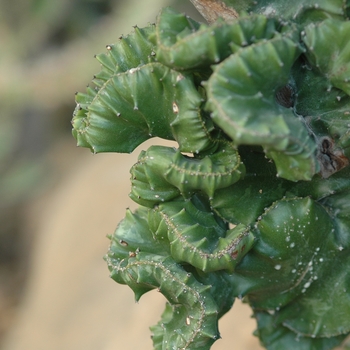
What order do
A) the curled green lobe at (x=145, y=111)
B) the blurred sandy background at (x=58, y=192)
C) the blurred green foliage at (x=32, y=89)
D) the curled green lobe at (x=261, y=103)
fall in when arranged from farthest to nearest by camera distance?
the blurred green foliage at (x=32, y=89), the blurred sandy background at (x=58, y=192), the curled green lobe at (x=145, y=111), the curled green lobe at (x=261, y=103)

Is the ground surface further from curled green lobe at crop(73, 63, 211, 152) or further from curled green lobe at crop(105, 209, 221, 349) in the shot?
curled green lobe at crop(73, 63, 211, 152)

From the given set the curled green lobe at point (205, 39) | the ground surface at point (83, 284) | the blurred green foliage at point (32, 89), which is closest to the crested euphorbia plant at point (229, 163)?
the curled green lobe at point (205, 39)

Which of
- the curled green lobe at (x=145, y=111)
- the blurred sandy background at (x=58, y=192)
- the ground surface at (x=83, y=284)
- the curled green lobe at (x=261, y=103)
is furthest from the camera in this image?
the blurred sandy background at (x=58, y=192)

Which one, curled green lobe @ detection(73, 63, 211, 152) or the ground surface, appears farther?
the ground surface

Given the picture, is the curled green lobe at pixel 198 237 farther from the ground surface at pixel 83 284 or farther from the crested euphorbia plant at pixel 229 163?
the ground surface at pixel 83 284

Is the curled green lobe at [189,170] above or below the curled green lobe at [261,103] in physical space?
below

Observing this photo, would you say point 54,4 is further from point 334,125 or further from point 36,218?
point 334,125

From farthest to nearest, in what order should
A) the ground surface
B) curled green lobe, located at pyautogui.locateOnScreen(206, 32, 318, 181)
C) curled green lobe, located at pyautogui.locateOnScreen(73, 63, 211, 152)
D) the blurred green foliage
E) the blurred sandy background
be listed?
the blurred green foliage → the blurred sandy background → the ground surface → curled green lobe, located at pyautogui.locateOnScreen(73, 63, 211, 152) → curled green lobe, located at pyautogui.locateOnScreen(206, 32, 318, 181)

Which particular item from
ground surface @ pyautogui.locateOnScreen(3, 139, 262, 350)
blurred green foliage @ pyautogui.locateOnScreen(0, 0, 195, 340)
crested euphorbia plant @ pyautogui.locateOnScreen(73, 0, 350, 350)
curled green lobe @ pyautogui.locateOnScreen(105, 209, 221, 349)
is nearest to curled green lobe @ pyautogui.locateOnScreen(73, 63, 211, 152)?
crested euphorbia plant @ pyautogui.locateOnScreen(73, 0, 350, 350)
